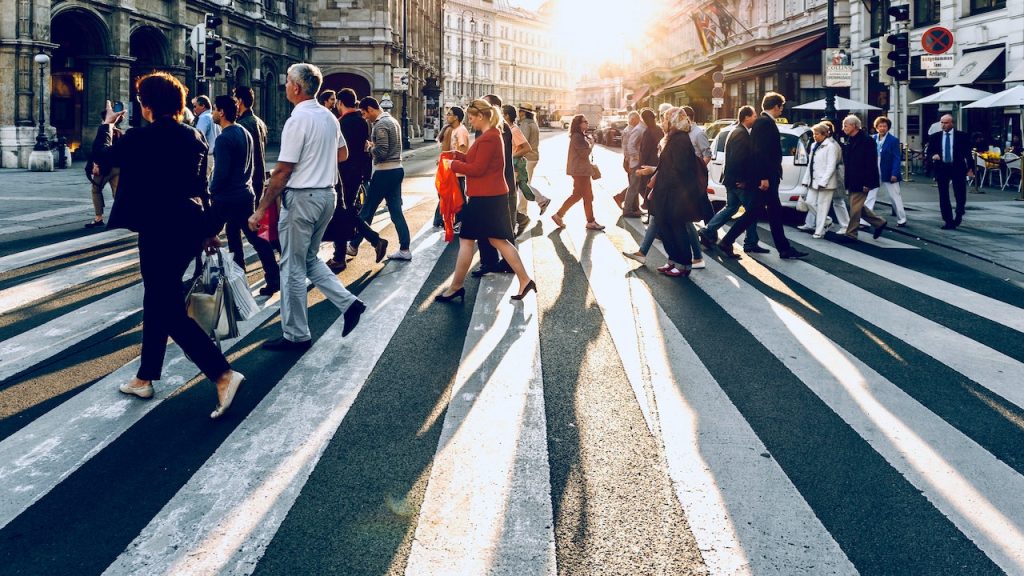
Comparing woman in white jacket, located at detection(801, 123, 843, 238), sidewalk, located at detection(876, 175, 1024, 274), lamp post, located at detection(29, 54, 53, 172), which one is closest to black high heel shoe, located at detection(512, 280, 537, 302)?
sidewalk, located at detection(876, 175, 1024, 274)

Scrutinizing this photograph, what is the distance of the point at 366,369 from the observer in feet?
18.1

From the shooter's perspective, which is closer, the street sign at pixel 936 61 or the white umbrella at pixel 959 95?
the street sign at pixel 936 61

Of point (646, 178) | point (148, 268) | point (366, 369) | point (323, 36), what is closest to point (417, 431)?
point (366, 369)

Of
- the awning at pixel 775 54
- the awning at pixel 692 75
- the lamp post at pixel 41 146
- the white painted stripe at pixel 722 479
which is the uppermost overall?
the awning at pixel 692 75

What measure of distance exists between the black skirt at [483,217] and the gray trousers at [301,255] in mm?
1729

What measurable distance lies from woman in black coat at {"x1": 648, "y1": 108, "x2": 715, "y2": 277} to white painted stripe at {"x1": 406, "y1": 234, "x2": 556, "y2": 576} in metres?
3.36

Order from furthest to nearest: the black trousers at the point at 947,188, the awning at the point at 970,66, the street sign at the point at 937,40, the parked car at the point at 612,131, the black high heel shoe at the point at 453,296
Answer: the parked car at the point at 612,131
the awning at the point at 970,66
the street sign at the point at 937,40
the black trousers at the point at 947,188
the black high heel shoe at the point at 453,296

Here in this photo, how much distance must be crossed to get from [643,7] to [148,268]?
65.9m

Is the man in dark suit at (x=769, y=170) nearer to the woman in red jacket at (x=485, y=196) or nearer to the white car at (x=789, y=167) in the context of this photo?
the white car at (x=789, y=167)

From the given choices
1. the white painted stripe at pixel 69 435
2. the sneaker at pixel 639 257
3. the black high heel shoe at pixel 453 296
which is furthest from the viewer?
→ the sneaker at pixel 639 257

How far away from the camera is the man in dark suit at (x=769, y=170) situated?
32.4 feet

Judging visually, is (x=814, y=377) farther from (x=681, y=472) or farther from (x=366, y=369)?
(x=366, y=369)

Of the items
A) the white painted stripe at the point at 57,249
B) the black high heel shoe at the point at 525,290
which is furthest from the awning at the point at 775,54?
the black high heel shoe at the point at 525,290

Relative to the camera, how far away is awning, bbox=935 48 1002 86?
21.8m
